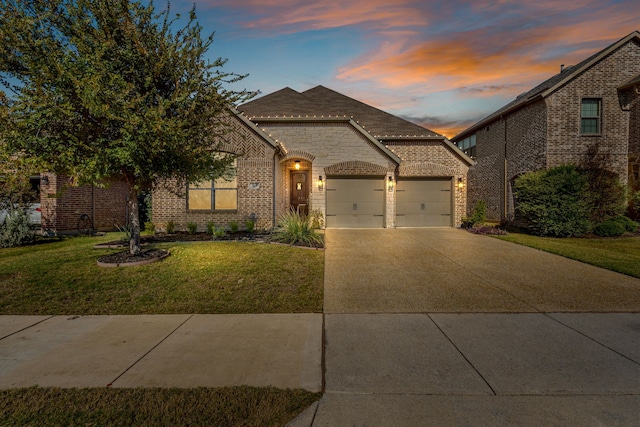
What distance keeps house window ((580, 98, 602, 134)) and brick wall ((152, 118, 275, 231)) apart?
15073mm

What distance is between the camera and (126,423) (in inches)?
99.7

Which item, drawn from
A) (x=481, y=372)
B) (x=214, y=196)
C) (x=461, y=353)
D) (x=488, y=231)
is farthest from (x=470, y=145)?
(x=481, y=372)

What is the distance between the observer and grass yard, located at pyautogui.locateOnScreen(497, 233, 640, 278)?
8.03 meters

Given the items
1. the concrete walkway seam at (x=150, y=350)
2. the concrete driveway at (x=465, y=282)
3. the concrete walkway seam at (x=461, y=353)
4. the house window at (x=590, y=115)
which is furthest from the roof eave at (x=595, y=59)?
the concrete walkway seam at (x=150, y=350)

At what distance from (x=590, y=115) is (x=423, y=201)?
8.95m

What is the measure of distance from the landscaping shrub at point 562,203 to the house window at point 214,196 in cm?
1236

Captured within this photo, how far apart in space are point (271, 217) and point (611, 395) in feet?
37.5

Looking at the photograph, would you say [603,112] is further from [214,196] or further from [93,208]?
[93,208]

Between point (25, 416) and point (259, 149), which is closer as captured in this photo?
point (25, 416)

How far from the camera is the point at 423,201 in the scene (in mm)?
16391

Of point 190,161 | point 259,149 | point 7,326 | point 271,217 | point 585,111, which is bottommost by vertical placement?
point 7,326

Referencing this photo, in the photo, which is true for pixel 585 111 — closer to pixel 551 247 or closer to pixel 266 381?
pixel 551 247

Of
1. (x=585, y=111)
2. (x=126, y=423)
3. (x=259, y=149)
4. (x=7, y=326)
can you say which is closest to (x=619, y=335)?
(x=126, y=423)

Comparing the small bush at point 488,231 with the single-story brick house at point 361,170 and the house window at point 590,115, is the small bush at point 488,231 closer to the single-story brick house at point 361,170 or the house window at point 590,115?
the single-story brick house at point 361,170
